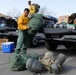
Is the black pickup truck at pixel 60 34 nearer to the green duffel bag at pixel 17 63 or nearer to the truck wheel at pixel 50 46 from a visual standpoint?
the truck wheel at pixel 50 46

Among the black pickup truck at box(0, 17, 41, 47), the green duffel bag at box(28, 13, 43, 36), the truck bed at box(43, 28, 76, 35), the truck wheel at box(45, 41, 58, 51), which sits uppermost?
the green duffel bag at box(28, 13, 43, 36)

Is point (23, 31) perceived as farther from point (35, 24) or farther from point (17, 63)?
point (17, 63)

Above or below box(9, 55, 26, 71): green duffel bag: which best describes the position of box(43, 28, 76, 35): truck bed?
above

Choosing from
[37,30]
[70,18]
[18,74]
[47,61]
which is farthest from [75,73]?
[70,18]

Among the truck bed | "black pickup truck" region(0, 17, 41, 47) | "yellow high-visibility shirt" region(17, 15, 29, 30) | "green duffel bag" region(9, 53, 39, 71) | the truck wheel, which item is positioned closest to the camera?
"green duffel bag" region(9, 53, 39, 71)

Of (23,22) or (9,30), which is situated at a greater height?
(23,22)

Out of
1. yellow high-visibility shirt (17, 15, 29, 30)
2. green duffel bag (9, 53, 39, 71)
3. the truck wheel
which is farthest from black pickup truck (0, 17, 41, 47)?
green duffel bag (9, 53, 39, 71)

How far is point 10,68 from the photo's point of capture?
21.5ft

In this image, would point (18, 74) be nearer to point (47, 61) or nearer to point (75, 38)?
point (47, 61)

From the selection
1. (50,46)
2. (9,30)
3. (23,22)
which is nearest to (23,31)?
(23,22)

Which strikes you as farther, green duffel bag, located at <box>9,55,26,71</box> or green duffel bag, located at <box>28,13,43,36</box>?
green duffel bag, located at <box>28,13,43,36</box>

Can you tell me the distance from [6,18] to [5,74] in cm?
729

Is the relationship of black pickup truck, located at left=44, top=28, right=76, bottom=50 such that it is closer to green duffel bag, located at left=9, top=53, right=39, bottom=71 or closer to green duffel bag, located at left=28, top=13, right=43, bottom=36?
green duffel bag, located at left=28, top=13, right=43, bottom=36

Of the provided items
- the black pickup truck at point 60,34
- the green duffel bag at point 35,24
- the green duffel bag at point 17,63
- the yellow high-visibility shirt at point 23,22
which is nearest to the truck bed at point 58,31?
the black pickup truck at point 60,34
